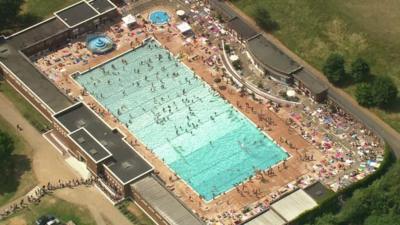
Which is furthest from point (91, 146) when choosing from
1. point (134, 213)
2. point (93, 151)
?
point (134, 213)

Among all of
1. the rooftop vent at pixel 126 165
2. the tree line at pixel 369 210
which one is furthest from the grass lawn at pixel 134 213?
the tree line at pixel 369 210

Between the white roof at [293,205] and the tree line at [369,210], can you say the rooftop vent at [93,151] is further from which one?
the tree line at [369,210]

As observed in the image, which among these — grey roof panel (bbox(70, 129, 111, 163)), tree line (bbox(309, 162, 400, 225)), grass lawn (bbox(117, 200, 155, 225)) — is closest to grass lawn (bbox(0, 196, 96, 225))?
grass lawn (bbox(117, 200, 155, 225))

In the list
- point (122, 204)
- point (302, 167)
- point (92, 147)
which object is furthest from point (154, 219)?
point (302, 167)

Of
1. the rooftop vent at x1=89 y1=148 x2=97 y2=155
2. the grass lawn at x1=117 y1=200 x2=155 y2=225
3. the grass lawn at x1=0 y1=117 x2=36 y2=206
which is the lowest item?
the grass lawn at x1=0 y1=117 x2=36 y2=206

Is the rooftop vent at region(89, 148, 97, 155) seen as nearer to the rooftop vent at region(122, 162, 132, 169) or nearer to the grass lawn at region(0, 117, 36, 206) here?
the rooftop vent at region(122, 162, 132, 169)

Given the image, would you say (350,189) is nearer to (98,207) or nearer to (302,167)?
(302,167)
